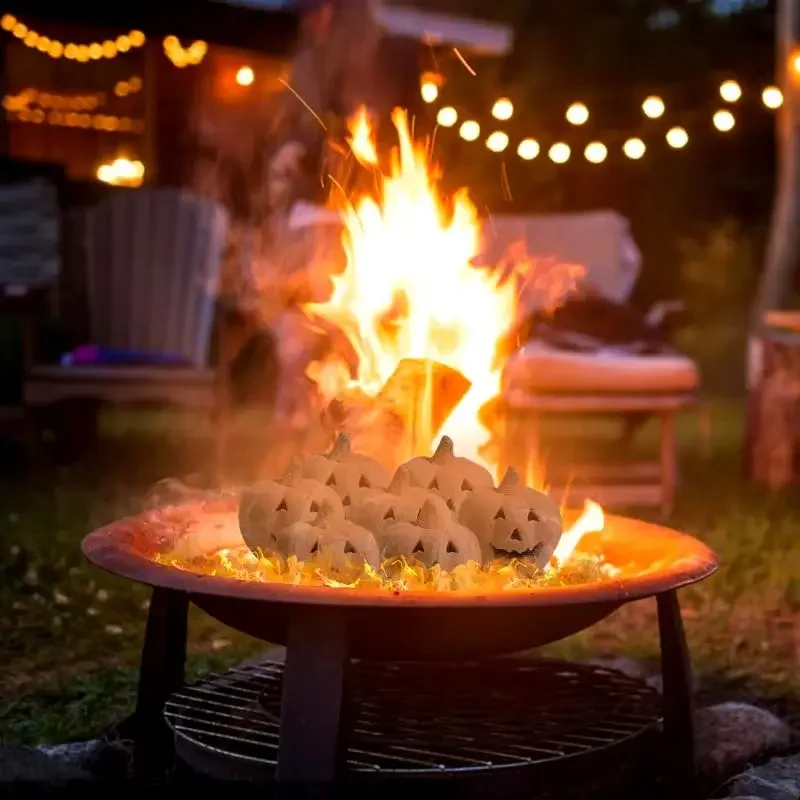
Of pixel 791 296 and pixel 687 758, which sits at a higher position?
pixel 791 296

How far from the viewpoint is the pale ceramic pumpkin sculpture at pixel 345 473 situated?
220cm

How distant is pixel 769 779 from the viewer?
7.13 feet

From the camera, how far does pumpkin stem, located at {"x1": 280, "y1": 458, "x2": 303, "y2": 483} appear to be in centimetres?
219

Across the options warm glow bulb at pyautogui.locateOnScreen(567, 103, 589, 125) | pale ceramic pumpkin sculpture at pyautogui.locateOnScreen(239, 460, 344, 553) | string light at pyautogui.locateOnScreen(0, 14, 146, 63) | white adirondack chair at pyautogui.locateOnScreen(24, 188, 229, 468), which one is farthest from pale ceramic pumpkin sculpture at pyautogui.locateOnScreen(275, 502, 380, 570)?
string light at pyautogui.locateOnScreen(0, 14, 146, 63)

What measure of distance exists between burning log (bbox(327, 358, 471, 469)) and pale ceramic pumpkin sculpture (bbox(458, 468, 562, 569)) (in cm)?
52

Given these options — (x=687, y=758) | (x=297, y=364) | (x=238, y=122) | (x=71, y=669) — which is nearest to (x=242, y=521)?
(x=687, y=758)

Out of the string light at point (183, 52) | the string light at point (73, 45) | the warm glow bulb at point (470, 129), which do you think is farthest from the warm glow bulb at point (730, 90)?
the string light at point (73, 45)

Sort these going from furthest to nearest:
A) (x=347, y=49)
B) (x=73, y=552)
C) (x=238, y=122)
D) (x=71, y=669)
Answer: (x=238, y=122) < (x=347, y=49) < (x=73, y=552) < (x=71, y=669)

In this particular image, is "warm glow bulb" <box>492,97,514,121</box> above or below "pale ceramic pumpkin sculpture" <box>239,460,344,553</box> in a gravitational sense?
above

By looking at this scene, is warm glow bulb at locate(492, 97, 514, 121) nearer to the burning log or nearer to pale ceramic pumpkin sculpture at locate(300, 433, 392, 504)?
the burning log

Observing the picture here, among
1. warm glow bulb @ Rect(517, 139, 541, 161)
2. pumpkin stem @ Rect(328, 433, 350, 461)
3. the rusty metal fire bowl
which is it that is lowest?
the rusty metal fire bowl

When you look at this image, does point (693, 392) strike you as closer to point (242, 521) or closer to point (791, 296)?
point (791, 296)

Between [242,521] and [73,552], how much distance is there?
8.04ft

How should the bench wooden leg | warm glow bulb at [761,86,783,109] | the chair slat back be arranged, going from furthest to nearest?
warm glow bulb at [761,86,783,109] < the chair slat back < the bench wooden leg
